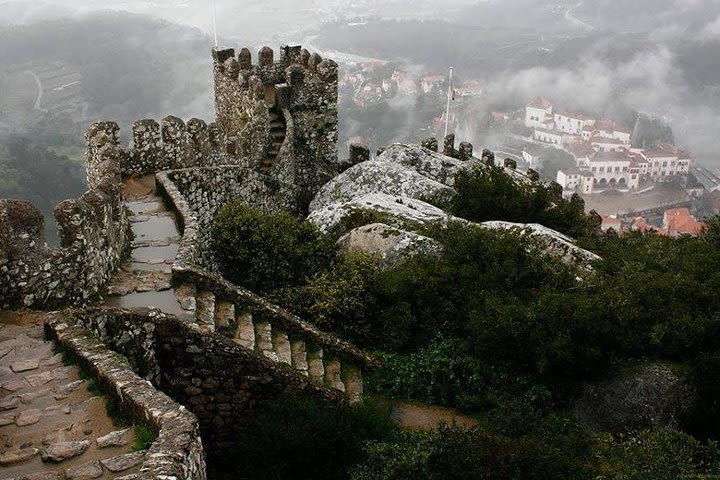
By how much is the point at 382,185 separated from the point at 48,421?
1147 centimetres

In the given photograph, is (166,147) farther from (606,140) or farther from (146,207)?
(606,140)

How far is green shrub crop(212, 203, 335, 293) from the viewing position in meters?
12.1

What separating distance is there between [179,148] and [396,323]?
6.11 metres

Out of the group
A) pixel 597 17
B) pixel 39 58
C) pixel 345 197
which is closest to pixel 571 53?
pixel 597 17

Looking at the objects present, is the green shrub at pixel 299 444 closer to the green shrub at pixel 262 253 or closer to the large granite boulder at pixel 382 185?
the green shrub at pixel 262 253

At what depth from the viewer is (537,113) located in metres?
82.2

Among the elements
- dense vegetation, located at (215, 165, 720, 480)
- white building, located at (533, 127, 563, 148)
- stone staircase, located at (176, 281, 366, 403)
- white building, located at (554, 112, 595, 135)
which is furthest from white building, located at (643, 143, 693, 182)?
stone staircase, located at (176, 281, 366, 403)

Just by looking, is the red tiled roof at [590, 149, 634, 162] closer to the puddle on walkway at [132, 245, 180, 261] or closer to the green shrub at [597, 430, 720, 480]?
the puddle on walkway at [132, 245, 180, 261]

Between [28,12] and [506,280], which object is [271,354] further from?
[28,12]

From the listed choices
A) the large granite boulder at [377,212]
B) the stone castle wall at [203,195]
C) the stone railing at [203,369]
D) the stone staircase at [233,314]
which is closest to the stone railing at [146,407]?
the stone railing at [203,369]

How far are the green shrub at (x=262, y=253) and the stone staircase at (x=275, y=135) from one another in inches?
200

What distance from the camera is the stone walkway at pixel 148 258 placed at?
905 cm

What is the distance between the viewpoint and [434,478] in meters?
7.57

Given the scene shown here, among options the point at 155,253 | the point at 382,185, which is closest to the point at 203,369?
the point at 155,253
